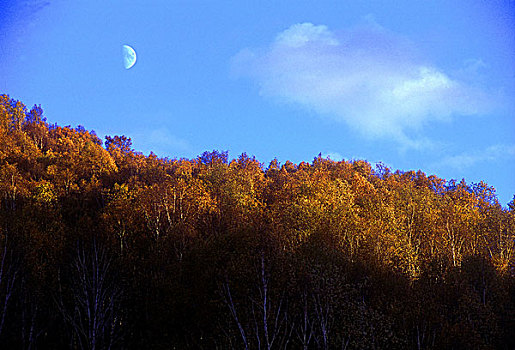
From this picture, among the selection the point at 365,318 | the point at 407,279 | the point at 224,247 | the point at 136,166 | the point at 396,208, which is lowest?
the point at 365,318

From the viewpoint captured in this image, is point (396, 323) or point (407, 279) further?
point (407, 279)

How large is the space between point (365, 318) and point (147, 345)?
69.4ft

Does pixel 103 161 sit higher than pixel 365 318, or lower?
higher

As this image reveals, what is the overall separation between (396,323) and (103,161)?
209 feet

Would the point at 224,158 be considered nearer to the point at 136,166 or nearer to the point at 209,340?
the point at 136,166

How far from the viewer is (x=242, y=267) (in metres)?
38.0

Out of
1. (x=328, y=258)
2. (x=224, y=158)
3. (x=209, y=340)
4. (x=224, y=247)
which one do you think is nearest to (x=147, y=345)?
(x=209, y=340)

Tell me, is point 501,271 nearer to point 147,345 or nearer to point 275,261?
point 275,261

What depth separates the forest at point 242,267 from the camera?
34062 mm

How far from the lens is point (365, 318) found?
3312 centimetres

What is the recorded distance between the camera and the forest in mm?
34062

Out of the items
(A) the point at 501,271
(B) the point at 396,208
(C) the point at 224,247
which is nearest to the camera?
(C) the point at 224,247

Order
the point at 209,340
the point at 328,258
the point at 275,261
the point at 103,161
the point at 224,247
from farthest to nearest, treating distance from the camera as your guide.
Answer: the point at 103,161, the point at 224,247, the point at 328,258, the point at 275,261, the point at 209,340

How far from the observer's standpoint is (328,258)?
40938 millimetres
